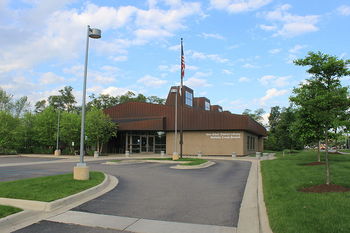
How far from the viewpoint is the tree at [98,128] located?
127ft

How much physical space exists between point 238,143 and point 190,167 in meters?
18.3

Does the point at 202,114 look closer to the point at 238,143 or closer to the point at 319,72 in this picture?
the point at 238,143

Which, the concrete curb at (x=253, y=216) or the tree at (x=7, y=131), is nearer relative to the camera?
the concrete curb at (x=253, y=216)

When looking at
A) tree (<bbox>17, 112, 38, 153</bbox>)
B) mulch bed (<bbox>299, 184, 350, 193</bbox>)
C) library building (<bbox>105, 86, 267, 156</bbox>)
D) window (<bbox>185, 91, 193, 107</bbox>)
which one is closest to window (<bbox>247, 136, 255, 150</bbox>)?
library building (<bbox>105, 86, 267, 156</bbox>)

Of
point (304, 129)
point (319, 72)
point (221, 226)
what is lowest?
point (221, 226)

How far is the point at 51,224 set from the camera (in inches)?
259

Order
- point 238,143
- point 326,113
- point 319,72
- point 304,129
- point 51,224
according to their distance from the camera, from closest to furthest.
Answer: point 51,224 → point 326,113 → point 319,72 → point 304,129 → point 238,143

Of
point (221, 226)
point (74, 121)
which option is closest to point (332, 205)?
point (221, 226)

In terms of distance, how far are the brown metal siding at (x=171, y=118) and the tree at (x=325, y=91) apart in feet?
85.9

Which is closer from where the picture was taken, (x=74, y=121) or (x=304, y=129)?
(x=304, y=129)

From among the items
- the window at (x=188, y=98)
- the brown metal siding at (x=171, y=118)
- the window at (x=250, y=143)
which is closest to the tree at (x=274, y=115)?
the window at (x=188, y=98)

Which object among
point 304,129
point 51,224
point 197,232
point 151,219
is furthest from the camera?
point 304,129

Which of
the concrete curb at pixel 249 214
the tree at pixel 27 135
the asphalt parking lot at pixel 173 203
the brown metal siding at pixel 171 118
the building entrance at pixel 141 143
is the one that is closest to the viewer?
the concrete curb at pixel 249 214

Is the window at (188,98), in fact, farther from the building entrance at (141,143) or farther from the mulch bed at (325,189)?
the mulch bed at (325,189)
